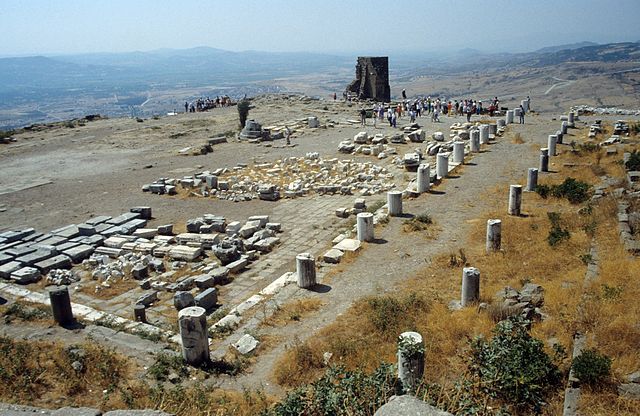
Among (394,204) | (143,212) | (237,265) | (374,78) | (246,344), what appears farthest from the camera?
(374,78)

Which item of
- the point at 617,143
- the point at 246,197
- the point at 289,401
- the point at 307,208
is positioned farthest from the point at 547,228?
the point at 617,143

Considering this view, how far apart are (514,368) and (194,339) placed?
15.5 feet

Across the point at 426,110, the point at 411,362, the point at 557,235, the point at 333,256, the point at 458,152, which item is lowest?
the point at 333,256

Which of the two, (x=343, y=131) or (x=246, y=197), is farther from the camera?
(x=343, y=131)

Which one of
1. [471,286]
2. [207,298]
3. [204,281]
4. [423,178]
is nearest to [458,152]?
[423,178]

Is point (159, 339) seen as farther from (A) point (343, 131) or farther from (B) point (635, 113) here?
(B) point (635, 113)

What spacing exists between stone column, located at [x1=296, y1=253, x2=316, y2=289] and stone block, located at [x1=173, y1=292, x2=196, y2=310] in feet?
7.60

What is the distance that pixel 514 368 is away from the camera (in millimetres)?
6000

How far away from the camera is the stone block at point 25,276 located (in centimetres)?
1201

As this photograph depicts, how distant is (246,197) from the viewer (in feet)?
61.0

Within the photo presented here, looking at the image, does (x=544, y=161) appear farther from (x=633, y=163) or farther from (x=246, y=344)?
(x=246, y=344)

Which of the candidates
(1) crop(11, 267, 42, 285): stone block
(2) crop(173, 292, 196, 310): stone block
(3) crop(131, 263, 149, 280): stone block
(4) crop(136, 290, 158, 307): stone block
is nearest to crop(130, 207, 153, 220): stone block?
(1) crop(11, 267, 42, 285): stone block

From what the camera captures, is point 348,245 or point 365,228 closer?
point 348,245

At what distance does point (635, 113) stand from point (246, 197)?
27266 millimetres
